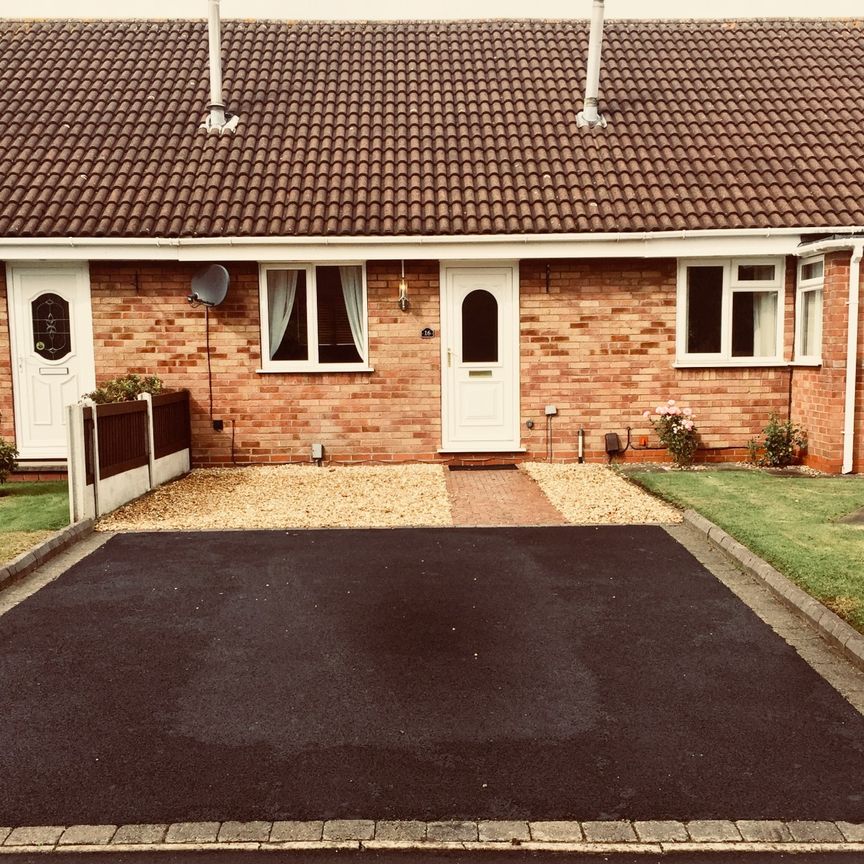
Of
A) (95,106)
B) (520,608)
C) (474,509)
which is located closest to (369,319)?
(474,509)

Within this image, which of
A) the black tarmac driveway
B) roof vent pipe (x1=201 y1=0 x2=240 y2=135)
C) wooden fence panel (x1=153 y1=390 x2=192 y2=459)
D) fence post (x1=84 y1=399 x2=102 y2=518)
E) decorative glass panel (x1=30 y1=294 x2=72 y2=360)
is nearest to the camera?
the black tarmac driveway

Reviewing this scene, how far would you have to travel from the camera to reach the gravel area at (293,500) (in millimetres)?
8758

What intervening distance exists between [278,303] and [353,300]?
39.1 inches

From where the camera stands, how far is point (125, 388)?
10961 mm

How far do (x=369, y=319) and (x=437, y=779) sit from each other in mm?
8950

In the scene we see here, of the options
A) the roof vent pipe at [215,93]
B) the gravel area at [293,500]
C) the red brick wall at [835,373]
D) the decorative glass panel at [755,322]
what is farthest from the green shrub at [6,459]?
the red brick wall at [835,373]

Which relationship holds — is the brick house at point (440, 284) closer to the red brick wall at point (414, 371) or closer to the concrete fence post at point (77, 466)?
the red brick wall at point (414, 371)

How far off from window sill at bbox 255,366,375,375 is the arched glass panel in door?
1.34 m

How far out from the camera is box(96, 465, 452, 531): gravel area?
8.76 m

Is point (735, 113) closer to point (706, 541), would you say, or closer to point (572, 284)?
point (572, 284)

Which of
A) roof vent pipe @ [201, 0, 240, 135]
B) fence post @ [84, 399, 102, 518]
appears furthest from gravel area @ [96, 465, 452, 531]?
roof vent pipe @ [201, 0, 240, 135]

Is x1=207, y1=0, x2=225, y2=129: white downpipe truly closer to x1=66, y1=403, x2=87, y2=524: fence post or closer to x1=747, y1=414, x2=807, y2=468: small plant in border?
x1=66, y1=403, x2=87, y2=524: fence post

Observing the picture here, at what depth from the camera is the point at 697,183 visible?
12.3m

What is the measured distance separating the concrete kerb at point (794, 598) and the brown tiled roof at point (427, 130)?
533 centimetres
